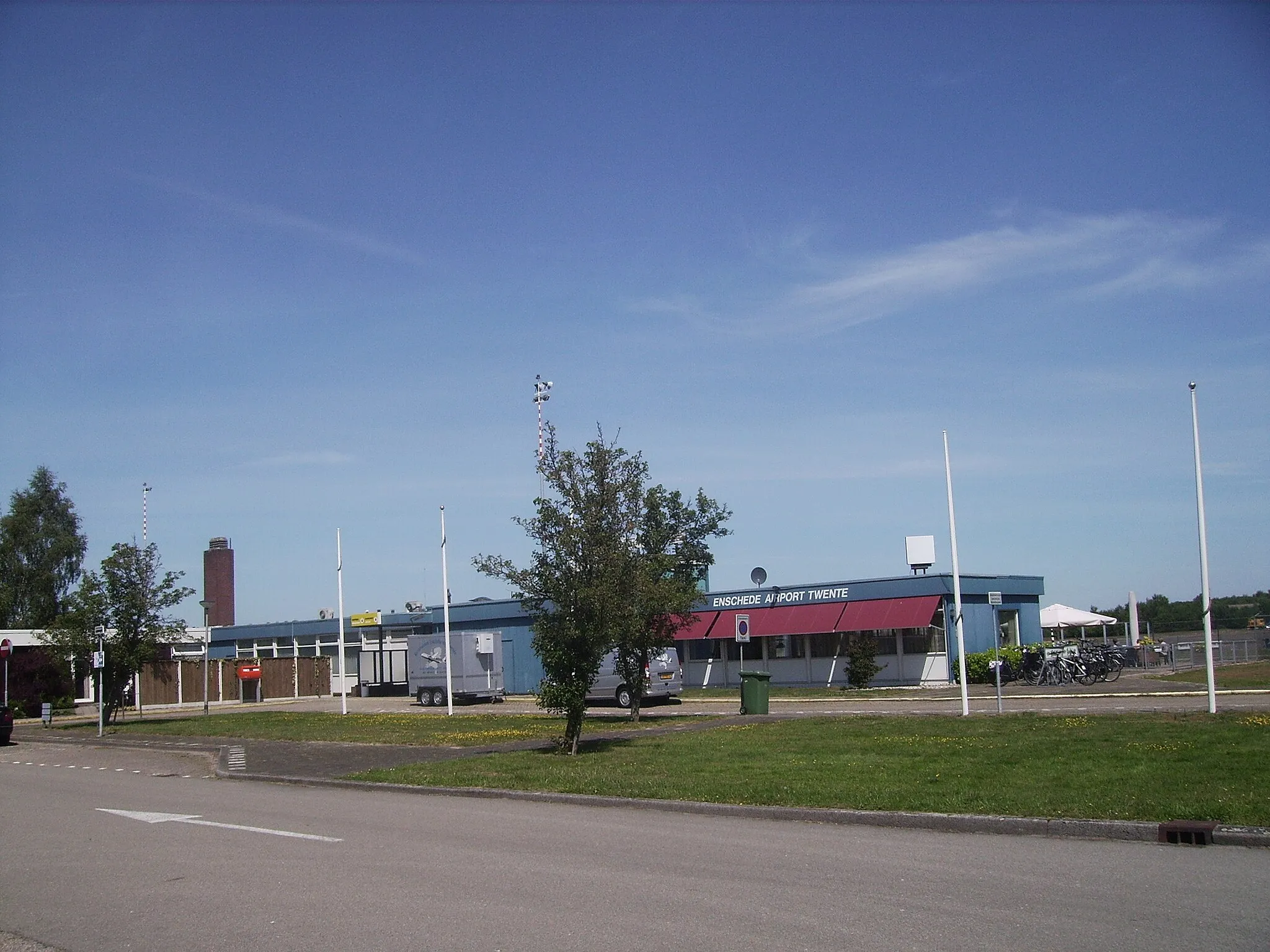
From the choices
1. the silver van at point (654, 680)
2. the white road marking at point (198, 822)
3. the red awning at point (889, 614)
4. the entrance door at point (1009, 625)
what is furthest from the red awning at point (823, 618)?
the white road marking at point (198, 822)

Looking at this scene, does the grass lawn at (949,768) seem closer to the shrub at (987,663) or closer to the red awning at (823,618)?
the shrub at (987,663)

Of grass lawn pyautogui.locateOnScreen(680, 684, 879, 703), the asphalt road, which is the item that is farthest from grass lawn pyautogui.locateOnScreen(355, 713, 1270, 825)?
grass lawn pyautogui.locateOnScreen(680, 684, 879, 703)

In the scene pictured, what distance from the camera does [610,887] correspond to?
9.25m

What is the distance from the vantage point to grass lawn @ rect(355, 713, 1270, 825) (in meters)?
12.0

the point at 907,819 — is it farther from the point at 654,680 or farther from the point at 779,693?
the point at 779,693

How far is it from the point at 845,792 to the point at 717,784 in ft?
6.81

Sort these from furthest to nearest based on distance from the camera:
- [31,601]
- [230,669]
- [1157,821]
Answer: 1. [31,601]
2. [230,669]
3. [1157,821]

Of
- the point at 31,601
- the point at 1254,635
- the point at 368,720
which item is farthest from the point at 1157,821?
the point at 31,601

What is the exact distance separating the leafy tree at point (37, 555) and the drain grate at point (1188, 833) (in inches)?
2752

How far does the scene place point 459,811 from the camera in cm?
1457

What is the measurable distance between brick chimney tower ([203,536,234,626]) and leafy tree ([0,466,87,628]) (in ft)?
50.5

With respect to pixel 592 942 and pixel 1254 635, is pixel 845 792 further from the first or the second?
pixel 1254 635

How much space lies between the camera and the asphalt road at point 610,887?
7.60 metres

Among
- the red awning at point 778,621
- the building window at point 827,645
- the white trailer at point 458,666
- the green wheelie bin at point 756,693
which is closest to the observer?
the green wheelie bin at point 756,693
